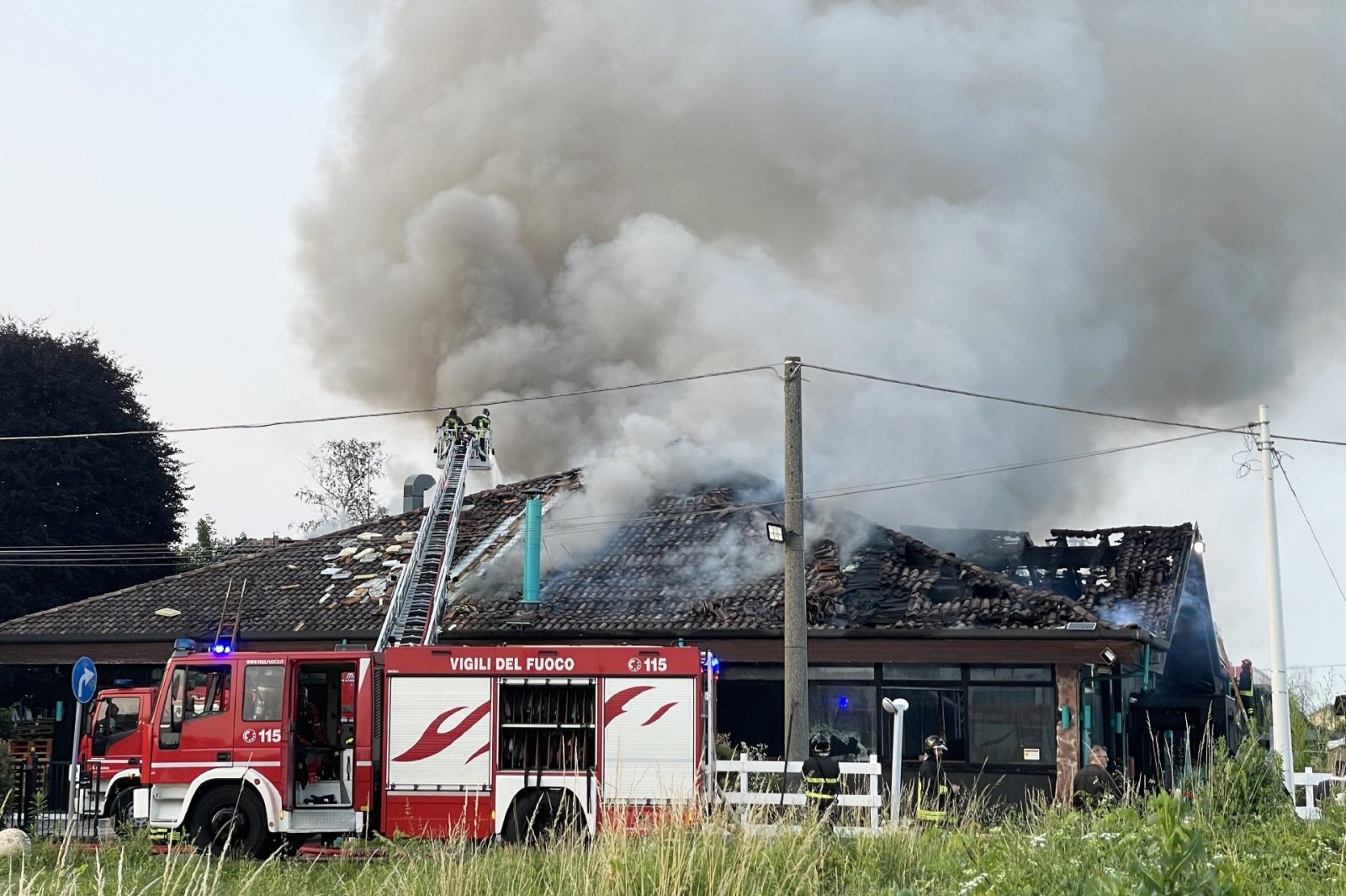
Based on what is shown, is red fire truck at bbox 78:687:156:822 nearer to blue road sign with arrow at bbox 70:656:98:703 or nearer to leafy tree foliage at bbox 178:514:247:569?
blue road sign with arrow at bbox 70:656:98:703

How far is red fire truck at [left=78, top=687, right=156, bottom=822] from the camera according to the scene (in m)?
14.5

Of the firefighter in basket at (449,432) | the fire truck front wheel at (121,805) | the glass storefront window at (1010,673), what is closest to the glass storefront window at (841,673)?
the glass storefront window at (1010,673)

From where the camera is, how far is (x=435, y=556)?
23531mm

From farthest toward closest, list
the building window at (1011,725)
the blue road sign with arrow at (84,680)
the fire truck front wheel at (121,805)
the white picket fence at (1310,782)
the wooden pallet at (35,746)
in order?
the wooden pallet at (35,746), the building window at (1011,725), the blue road sign with arrow at (84,680), the fire truck front wheel at (121,805), the white picket fence at (1310,782)

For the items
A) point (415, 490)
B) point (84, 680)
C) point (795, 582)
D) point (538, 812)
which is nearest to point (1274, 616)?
point (795, 582)

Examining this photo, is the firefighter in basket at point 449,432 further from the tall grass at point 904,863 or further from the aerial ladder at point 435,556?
the tall grass at point 904,863

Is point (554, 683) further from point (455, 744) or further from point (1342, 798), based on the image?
point (1342, 798)

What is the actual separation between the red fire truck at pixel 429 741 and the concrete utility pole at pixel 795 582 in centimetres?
136

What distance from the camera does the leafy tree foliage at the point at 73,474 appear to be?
113 feet

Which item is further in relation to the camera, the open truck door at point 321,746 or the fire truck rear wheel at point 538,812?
the open truck door at point 321,746

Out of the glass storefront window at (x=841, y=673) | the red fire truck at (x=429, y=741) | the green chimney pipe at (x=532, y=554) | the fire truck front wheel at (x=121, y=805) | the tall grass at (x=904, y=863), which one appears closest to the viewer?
the tall grass at (x=904, y=863)

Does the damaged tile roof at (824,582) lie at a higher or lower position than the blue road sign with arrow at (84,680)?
higher

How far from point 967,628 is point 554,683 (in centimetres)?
791

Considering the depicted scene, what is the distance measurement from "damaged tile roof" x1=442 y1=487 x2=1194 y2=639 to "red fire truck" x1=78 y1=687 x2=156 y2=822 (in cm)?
666
